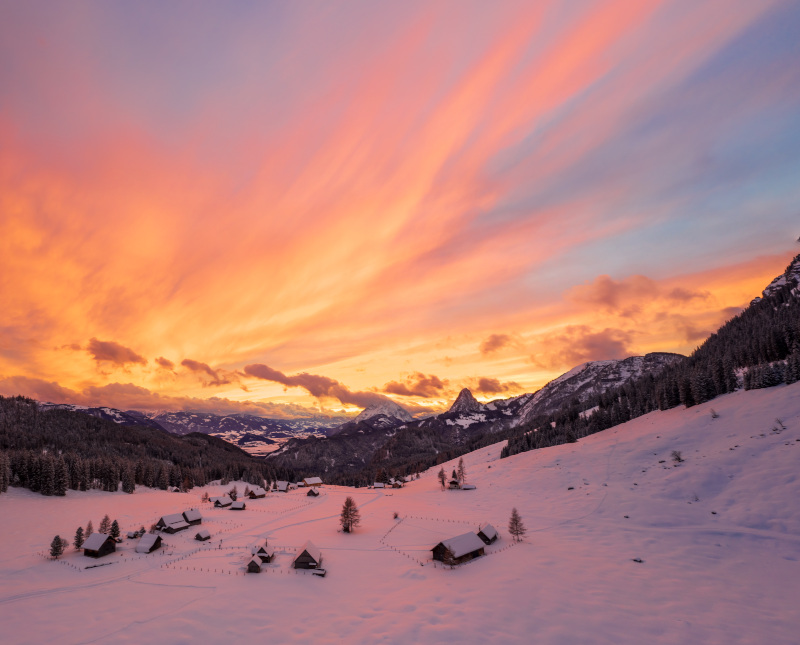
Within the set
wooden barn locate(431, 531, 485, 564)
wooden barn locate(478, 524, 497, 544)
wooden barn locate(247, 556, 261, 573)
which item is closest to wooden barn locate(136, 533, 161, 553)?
wooden barn locate(247, 556, 261, 573)

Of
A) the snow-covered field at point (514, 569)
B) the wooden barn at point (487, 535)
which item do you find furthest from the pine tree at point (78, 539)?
the wooden barn at point (487, 535)

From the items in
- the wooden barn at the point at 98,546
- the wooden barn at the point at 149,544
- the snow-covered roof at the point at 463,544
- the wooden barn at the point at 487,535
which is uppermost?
the wooden barn at the point at 98,546

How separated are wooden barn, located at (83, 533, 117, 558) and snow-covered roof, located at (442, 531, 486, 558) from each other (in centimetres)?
5197

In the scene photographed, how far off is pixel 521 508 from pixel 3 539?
313 ft

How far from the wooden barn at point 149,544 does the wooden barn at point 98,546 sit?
3746mm

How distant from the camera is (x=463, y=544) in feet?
157

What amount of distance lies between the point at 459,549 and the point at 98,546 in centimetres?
5400

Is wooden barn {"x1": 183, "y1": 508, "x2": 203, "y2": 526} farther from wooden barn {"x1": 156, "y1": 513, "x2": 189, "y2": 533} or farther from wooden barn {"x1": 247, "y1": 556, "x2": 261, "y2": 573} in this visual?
wooden barn {"x1": 247, "y1": 556, "x2": 261, "y2": 573}

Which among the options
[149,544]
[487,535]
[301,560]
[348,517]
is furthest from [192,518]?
[487,535]

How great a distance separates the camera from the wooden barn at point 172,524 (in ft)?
221

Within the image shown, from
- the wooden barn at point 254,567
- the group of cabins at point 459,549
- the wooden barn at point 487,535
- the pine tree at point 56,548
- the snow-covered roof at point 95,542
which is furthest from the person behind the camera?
the wooden barn at point 487,535

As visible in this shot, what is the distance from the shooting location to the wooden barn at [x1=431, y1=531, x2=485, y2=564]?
46347 millimetres

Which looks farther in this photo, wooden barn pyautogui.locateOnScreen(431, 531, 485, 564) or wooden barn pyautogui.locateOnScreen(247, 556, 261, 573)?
wooden barn pyautogui.locateOnScreen(431, 531, 485, 564)

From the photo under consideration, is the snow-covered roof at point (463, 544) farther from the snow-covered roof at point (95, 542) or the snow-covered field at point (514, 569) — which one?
the snow-covered roof at point (95, 542)
